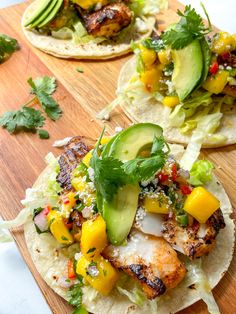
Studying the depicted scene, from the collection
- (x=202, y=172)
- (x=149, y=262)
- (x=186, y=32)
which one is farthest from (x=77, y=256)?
(x=186, y=32)

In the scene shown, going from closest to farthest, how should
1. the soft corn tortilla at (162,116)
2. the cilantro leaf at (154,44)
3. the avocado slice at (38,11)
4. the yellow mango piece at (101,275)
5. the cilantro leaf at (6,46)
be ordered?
1. the yellow mango piece at (101,275)
2. the soft corn tortilla at (162,116)
3. the cilantro leaf at (154,44)
4. the cilantro leaf at (6,46)
5. the avocado slice at (38,11)

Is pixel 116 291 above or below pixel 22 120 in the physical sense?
below

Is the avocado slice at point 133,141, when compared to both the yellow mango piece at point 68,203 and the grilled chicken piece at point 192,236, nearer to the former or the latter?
the yellow mango piece at point 68,203

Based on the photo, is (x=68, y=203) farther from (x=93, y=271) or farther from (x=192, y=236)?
(x=192, y=236)

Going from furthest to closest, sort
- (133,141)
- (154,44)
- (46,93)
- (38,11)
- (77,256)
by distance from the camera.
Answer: (38,11), (46,93), (154,44), (133,141), (77,256)

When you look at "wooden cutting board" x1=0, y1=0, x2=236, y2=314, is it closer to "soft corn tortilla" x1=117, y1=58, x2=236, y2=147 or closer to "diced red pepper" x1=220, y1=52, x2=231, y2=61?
"soft corn tortilla" x1=117, y1=58, x2=236, y2=147

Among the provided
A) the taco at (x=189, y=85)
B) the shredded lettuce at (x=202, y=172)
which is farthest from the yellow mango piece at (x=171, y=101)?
the shredded lettuce at (x=202, y=172)
